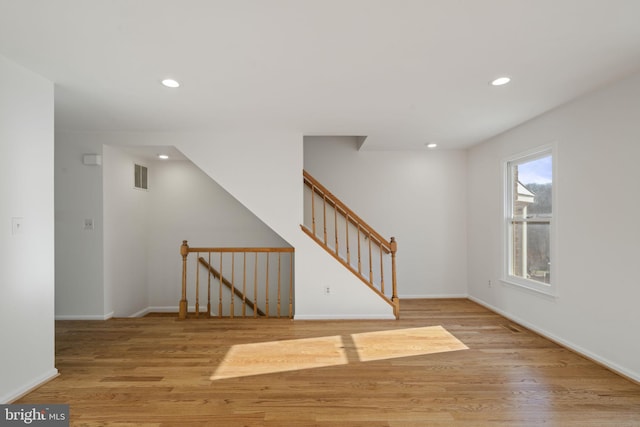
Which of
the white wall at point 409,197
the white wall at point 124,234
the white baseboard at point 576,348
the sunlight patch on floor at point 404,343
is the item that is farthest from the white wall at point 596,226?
the white wall at point 124,234

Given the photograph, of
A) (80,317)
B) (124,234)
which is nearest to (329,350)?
(80,317)

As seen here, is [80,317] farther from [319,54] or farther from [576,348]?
[576,348]

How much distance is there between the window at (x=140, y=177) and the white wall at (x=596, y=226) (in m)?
5.25

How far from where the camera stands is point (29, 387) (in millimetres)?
2363

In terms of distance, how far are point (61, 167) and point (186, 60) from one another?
302 centimetres

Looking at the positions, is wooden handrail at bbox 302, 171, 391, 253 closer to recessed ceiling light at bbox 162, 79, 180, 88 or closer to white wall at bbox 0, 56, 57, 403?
recessed ceiling light at bbox 162, 79, 180, 88

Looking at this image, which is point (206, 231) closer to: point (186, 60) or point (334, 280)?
point (334, 280)

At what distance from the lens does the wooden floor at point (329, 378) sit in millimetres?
2086

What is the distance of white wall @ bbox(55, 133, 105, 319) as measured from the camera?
406 centimetres

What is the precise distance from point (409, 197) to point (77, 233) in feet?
15.4

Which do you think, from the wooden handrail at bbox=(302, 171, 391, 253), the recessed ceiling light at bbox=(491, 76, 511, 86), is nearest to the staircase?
the wooden handrail at bbox=(302, 171, 391, 253)

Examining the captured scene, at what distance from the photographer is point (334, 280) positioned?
4.14 metres

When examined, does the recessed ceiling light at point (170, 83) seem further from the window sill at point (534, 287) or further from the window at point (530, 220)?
the window sill at point (534, 287)

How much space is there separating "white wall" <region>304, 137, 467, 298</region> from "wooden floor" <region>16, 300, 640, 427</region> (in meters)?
1.54
